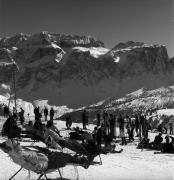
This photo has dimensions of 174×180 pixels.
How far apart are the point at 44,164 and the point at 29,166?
0.44 metres

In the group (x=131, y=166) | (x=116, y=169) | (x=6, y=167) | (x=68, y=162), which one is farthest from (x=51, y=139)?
(x=131, y=166)

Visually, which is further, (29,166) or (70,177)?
(70,177)

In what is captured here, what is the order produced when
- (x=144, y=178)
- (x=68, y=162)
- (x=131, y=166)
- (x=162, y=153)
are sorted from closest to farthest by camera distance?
1. (x=68, y=162)
2. (x=144, y=178)
3. (x=131, y=166)
4. (x=162, y=153)

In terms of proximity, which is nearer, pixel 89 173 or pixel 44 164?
pixel 44 164

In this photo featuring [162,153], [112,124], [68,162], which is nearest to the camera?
[68,162]

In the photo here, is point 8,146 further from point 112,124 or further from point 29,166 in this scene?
point 112,124

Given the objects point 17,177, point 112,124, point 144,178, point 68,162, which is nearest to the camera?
point 68,162

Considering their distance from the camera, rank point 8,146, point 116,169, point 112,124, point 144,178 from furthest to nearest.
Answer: point 112,124
point 116,169
point 144,178
point 8,146

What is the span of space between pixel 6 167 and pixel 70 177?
289 centimetres

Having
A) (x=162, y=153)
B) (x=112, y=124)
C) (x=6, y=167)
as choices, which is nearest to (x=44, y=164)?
(x=6, y=167)

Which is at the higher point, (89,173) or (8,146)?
(8,146)

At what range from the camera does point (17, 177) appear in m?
14.4

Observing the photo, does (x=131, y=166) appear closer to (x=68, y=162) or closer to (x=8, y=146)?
(x=68, y=162)

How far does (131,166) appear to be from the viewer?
62.9ft
